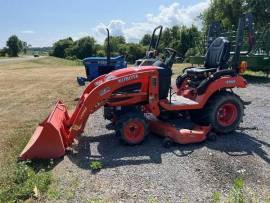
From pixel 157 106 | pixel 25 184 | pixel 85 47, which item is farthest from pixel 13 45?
pixel 25 184

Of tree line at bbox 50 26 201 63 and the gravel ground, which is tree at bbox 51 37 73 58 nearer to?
tree line at bbox 50 26 201 63

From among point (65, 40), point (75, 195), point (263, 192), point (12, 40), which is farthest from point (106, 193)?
point (12, 40)

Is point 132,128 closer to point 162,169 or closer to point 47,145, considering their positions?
point 162,169

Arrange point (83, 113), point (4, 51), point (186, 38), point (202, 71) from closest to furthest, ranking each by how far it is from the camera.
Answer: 1. point (83, 113)
2. point (202, 71)
3. point (186, 38)
4. point (4, 51)

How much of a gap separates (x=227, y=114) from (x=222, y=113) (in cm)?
10

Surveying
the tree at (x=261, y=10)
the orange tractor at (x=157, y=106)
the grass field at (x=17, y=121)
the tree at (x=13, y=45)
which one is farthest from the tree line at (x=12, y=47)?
the orange tractor at (x=157, y=106)

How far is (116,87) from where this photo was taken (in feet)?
21.2

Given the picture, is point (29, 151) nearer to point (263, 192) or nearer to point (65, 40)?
point (263, 192)

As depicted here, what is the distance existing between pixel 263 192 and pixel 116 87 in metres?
2.92

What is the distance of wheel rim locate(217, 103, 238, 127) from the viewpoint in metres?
7.27

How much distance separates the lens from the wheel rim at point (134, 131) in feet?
21.3

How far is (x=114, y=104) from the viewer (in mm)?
6656

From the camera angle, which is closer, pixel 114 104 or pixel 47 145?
pixel 47 145

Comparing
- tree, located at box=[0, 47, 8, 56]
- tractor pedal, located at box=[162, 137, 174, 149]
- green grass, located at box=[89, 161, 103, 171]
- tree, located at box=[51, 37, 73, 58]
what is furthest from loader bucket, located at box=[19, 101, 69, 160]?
tree, located at box=[0, 47, 8, 56]
